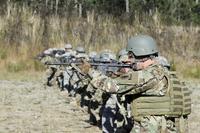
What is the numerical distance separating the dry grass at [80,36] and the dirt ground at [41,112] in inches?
Result: 151

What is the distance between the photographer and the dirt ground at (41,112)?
11512 millimetres

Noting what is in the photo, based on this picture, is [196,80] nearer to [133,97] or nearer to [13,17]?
[13,17]

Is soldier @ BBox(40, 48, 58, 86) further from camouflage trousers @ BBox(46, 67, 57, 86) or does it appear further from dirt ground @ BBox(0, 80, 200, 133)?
dirt ground @ BBox(0, 80, 200, 133)

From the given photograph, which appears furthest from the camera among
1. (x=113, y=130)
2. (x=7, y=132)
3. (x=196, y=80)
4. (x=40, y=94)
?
(x=196, y=80)

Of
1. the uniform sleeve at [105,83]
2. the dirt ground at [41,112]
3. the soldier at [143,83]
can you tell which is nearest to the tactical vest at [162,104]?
the soldier at [143,83]

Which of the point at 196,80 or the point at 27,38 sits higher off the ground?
the point at 27,38

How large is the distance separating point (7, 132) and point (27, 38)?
40.1ft

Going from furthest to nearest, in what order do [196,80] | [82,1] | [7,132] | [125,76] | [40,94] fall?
[82,1], [196,80], [40,94], [7,132], [125,76]

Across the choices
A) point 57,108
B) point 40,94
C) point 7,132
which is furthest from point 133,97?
point 40,94

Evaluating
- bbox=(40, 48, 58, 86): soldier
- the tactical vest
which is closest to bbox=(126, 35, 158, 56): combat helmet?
the tactical vest

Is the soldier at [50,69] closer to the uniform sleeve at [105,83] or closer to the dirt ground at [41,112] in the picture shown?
the dirt ground at [41,112]

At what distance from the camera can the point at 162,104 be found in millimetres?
5934

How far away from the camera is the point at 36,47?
22625mm

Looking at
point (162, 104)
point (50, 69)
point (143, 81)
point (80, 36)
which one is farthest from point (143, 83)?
point (80, 36)
